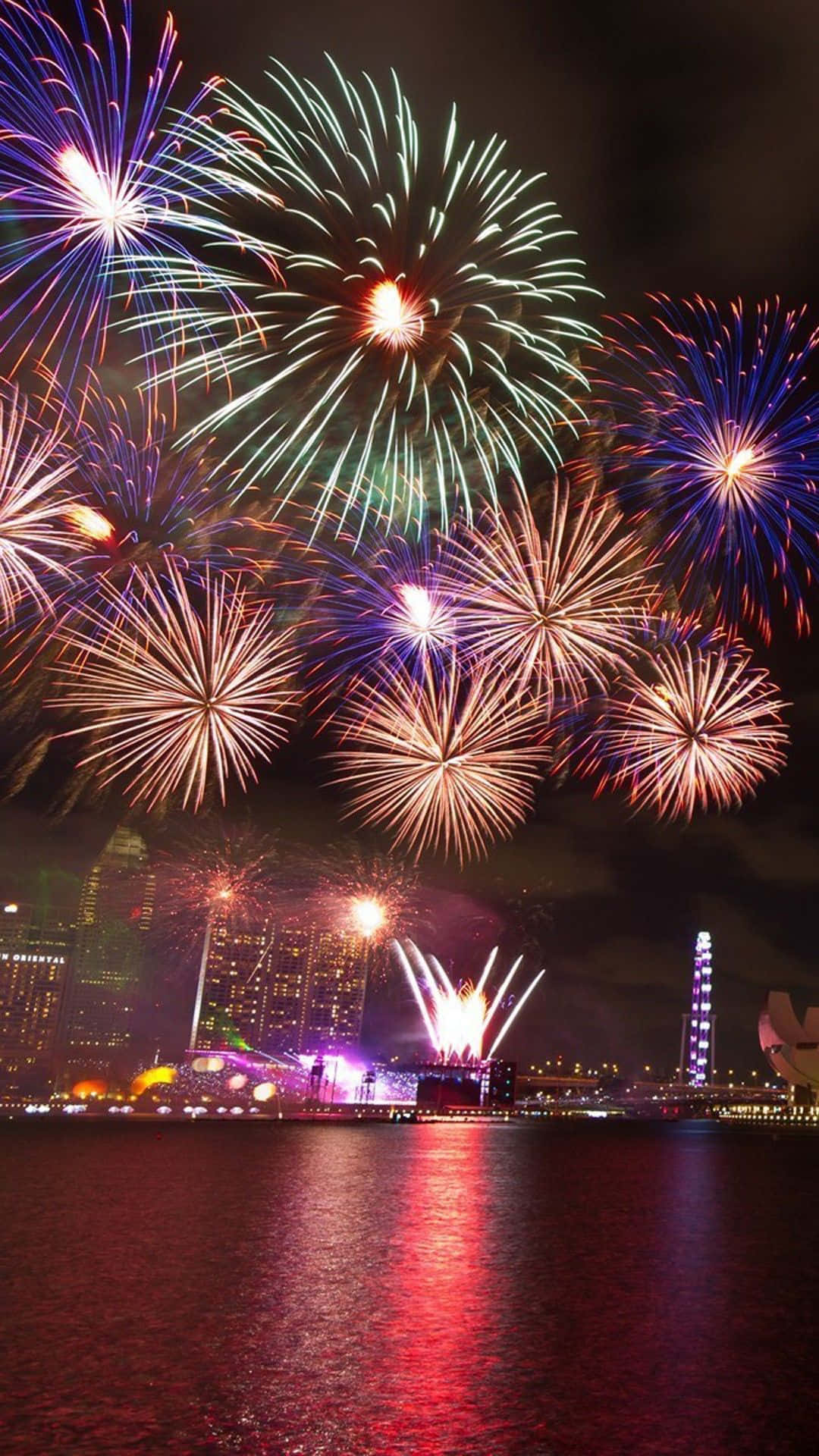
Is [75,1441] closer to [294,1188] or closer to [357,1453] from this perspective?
[357,1453]

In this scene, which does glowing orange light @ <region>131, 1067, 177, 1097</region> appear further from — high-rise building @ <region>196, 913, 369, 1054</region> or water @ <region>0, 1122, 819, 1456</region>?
water @ <region>0, 1122, 819, 1456</region>

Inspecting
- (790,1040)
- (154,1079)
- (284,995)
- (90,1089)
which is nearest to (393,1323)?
(90,1089)

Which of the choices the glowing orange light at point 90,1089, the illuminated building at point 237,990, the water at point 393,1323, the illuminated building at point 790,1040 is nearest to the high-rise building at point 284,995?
the illuminated building at point 237,990

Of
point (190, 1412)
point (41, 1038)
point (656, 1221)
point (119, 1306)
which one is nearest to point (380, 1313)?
point (119, 1306)

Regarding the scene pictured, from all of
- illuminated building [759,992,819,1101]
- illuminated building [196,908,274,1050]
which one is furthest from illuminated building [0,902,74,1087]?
illuminated building [759,992,819,1101]

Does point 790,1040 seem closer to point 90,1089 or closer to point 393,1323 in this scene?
point 90,1089
